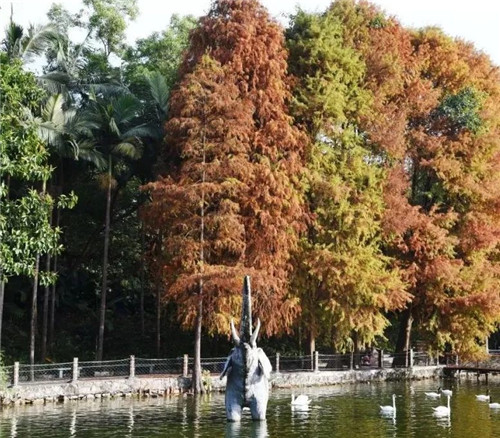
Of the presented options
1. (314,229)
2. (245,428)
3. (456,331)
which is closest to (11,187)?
(314,229)

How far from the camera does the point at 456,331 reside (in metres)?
36.2

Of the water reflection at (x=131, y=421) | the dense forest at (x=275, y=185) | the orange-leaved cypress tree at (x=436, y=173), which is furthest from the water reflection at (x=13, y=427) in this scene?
the orange-leaved cypress tree at (x=436, y=173)

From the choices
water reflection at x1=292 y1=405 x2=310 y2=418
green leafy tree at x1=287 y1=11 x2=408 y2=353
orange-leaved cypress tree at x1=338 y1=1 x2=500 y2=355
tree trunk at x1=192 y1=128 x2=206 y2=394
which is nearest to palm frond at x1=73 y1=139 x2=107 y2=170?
tree trunk at x1=192 y1=128 x2=206 y2=394

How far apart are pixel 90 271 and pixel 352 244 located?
49.7ft

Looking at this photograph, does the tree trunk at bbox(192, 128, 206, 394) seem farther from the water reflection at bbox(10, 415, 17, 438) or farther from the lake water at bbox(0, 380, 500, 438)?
the water reflection at bbox(10, 415, 17, 438)

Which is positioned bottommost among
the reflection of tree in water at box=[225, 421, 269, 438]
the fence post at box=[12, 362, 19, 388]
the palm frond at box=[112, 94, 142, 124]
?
the reflection of tree in water at box=[225, 421, 269, 438]

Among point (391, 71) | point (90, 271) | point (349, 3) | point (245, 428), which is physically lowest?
point (245, 428)

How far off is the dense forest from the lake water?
412 centimetres

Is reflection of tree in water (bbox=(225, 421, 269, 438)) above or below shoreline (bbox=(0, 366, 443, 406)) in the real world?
below

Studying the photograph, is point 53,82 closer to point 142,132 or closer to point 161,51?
point 142,132

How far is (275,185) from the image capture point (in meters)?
30.6

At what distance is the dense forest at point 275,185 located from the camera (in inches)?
1178

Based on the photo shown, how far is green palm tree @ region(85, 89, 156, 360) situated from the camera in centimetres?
3186

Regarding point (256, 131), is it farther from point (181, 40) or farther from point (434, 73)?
point (181, 40)
